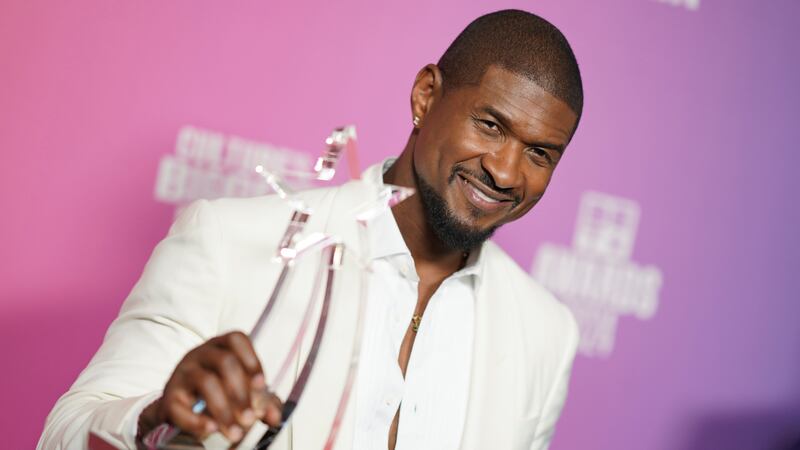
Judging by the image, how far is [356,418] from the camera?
5.53 ft

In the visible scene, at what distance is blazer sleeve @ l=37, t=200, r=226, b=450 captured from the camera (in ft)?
4.88

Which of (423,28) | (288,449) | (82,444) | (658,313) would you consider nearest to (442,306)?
(288,449)

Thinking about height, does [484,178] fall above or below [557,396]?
above

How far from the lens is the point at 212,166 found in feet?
7.91

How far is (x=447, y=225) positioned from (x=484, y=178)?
113 millimetres

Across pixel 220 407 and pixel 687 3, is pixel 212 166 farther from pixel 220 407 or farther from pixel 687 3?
pixel 220 407

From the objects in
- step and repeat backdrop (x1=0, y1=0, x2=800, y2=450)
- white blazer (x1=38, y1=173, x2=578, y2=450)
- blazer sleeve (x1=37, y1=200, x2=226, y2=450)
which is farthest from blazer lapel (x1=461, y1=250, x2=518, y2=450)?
step and repeat backdrop (x1=0, y1=0, x2=800, y2=450)

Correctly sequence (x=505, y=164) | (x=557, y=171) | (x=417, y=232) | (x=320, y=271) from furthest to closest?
(x=557, y=171) < (x=417, y=232) < (x=505, y=164) < (x=320, y=271)

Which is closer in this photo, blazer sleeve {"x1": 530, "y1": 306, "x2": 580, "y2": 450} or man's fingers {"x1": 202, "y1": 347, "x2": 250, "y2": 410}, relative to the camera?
man's fingers {"x1": 202, "y1": 347, "x2": 250, "y2": 410}

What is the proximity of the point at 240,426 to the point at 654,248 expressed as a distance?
2.04 meters

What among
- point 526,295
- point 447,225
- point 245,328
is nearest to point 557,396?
point 526,295

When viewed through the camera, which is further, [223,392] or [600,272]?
[600,272]

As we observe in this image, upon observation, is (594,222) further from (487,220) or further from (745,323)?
(487,220)

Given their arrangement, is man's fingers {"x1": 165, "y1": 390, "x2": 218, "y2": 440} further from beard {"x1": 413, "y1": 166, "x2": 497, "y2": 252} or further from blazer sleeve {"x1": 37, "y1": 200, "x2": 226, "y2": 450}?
beard {"x1": 413, "y1": 166, "x2": 497, "y2": 252}
